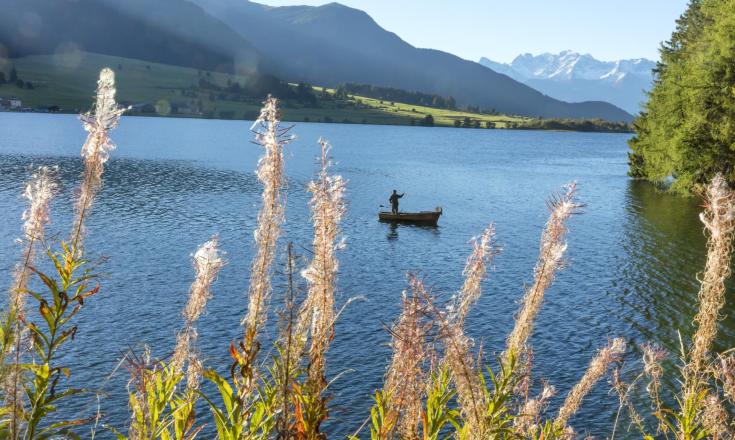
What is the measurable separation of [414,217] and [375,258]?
1613 centimetres

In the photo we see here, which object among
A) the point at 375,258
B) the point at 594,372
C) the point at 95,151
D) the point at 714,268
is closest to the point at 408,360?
the point at 714,268

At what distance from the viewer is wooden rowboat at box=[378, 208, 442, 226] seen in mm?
67938

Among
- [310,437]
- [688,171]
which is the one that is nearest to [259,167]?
[310,437]

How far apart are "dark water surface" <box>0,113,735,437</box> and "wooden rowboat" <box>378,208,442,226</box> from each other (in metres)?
1.98

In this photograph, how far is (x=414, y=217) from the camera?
224 feet

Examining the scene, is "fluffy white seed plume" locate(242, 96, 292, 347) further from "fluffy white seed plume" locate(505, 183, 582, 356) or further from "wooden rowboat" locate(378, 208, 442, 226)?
"wooden rowboat" locate(378, 208, 442, 226)

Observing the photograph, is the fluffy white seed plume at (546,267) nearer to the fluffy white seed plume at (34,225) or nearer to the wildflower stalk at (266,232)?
the wildflower stalk at (266,232)

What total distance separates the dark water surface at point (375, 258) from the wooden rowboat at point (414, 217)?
1982 mm

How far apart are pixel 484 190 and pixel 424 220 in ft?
109

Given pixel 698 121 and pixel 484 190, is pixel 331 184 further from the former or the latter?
pixel 484 190

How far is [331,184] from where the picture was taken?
20.7 ft

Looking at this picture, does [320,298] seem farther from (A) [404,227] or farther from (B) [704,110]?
(B) [704,110]

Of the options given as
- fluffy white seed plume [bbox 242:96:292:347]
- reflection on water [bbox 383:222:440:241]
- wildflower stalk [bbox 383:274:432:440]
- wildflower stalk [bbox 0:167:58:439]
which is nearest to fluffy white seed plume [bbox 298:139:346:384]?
fluffy white seed plume [bbox 242:96:292:347]

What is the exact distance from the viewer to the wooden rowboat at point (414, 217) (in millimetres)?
67938
